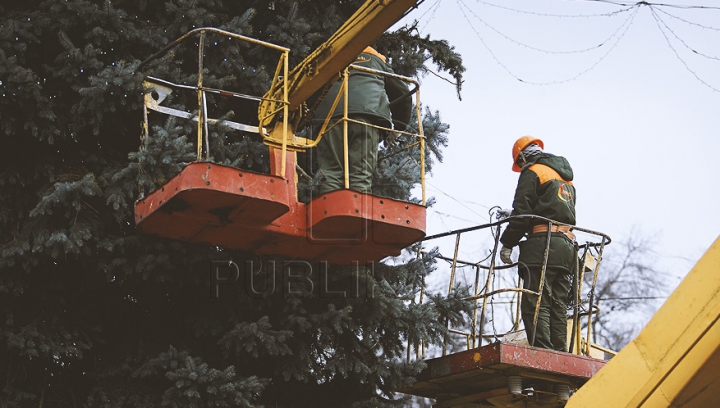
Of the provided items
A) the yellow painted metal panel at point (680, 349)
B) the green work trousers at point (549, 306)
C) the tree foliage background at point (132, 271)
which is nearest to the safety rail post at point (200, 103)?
the tree foliage background at point (132, 271)

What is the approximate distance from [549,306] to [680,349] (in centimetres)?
472

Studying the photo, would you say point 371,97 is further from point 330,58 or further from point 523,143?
point 523,143

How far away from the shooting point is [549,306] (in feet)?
30.6

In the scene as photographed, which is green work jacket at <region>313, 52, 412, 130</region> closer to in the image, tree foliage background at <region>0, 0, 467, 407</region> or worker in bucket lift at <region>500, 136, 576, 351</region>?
tree foliage background at <region>0, 0, 467, 407</region>

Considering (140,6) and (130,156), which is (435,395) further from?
(140,6)

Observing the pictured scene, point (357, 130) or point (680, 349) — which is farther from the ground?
point (357, 130)

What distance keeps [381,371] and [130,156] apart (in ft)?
11.1

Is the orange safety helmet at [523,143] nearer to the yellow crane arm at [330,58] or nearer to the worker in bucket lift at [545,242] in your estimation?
the worker in bucket lift at [545,242]

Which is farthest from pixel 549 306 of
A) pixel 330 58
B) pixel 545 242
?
pixel 330 58

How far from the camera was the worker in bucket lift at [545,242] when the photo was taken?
9.27 m

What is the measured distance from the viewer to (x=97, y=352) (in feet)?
30.5

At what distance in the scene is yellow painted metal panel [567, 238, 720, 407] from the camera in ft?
14.9

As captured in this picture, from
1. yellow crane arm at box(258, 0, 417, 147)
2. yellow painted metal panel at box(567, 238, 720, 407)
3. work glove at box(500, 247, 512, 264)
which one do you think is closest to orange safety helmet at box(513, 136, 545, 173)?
work glove at box(500, 247, 512, 264)

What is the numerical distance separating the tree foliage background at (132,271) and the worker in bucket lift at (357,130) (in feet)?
2.70
